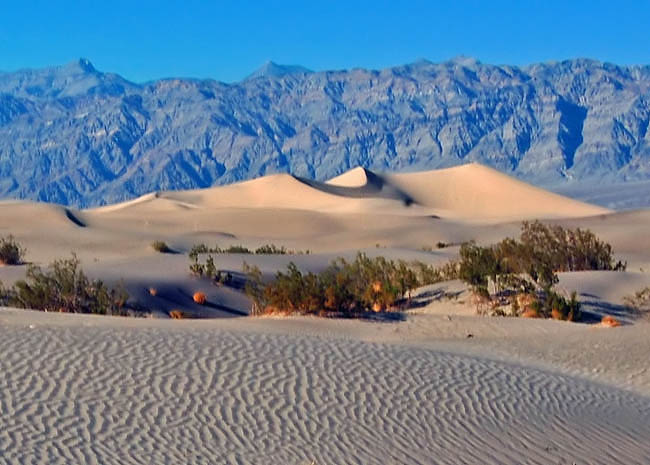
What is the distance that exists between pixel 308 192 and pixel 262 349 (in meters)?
71.7

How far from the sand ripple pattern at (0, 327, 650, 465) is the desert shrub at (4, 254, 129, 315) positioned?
6.79m

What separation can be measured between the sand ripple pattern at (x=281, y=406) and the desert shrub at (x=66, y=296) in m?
6.79

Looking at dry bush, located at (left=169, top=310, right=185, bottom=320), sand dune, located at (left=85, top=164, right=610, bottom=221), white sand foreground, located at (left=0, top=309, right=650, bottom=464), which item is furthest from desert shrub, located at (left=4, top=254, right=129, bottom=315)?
sand dune, located at (left=85, top=164, right=610, bottom=221)

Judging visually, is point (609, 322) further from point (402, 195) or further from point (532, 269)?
point (402, 195)

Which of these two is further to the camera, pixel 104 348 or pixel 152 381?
pixel 104 348

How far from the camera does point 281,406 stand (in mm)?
10039

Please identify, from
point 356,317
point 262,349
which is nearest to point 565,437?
point 262,349

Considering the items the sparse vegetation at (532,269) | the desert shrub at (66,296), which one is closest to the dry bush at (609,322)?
the sparse vegetation at (532,269)

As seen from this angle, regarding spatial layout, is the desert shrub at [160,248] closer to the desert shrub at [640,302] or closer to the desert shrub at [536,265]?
the desert shrub at [536,265]

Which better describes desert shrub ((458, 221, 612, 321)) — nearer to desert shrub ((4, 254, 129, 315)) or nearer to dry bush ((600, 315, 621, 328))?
dry bush ((600, 315, 621, 328))

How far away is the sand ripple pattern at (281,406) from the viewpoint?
8.70 meters

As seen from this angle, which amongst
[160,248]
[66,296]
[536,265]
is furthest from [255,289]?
[160,248]

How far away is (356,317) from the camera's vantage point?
17.2 metres

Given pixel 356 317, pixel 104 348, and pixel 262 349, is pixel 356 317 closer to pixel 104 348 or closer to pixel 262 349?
pixel 262 349
